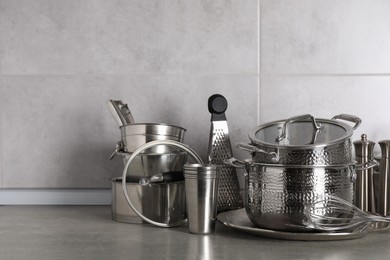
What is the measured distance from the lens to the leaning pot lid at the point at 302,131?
1.11 metres

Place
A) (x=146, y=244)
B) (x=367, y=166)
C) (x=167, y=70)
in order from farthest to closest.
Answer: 1. (x=167, y=70)
2. (x=367, y=166)
3. (x=146, y=244)

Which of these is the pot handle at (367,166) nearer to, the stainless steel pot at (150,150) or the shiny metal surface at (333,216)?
the shiny metal surface at (333,216)

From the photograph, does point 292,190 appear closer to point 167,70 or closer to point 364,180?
point 364,180

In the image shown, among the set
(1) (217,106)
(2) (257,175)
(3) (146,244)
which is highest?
(1) (217,106)

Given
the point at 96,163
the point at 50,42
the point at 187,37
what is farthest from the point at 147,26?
the point at 96,163

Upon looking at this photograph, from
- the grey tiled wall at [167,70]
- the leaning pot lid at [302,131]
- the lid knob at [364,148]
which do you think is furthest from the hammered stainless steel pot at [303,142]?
the grey tiled wall at [167,70]

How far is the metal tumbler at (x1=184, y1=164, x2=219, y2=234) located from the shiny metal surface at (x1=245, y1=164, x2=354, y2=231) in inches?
3.0

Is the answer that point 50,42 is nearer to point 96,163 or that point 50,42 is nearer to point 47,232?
point 96,163

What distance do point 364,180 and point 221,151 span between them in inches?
12.1

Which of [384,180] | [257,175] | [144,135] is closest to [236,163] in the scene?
[257,175]

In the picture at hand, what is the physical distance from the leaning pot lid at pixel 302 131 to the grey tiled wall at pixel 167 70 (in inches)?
7.9

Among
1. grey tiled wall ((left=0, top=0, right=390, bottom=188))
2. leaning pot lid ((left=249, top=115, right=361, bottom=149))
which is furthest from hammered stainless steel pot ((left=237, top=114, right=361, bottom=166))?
grey tiled wall ((left=0, top=0, right=390, bottom=188))

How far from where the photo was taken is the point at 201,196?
106cm

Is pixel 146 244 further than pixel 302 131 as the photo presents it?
No
